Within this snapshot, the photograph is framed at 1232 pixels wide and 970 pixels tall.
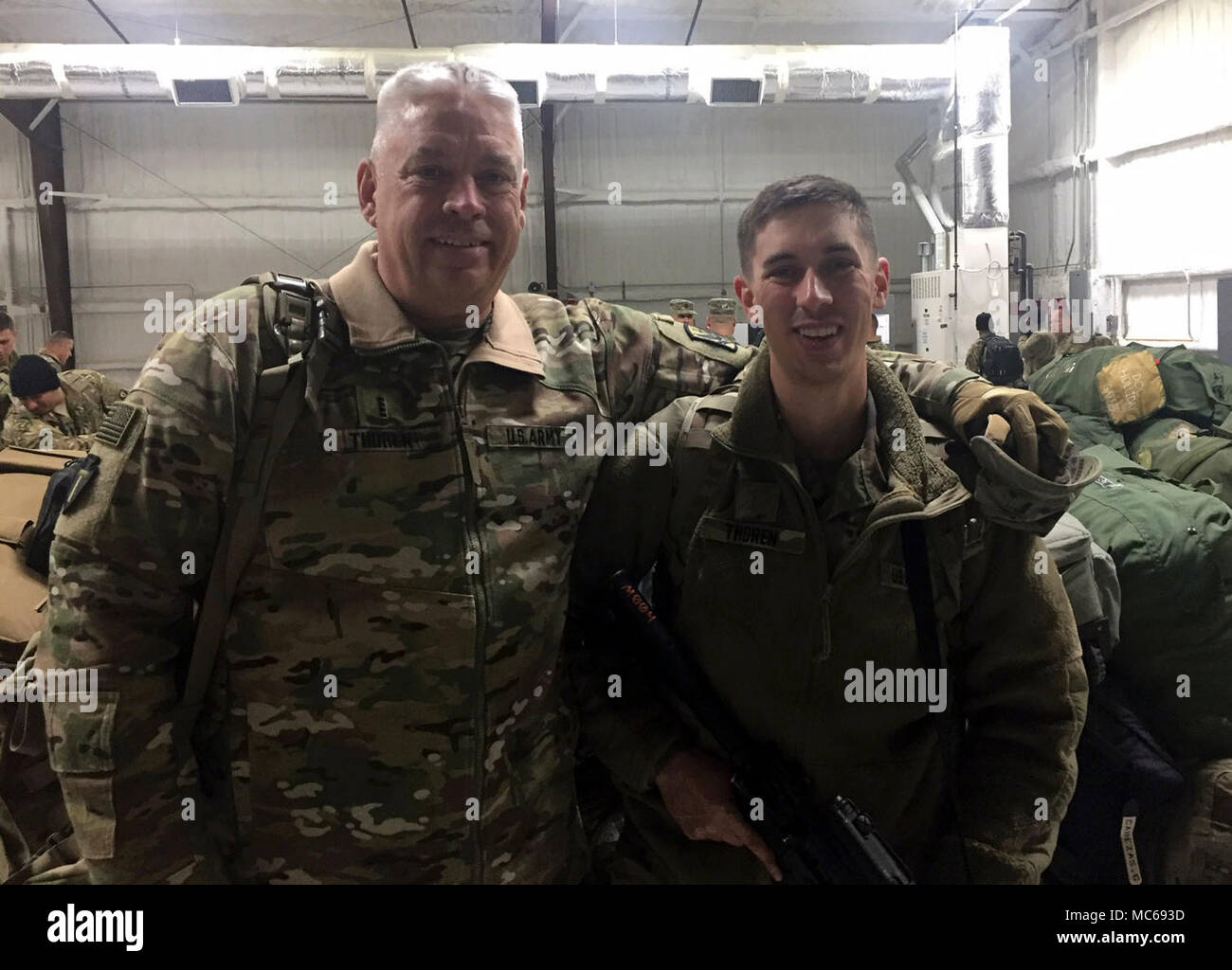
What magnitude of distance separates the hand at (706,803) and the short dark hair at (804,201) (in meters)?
0.89

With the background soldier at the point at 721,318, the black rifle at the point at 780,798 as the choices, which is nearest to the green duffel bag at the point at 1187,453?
the black rifle at the point at 780,798

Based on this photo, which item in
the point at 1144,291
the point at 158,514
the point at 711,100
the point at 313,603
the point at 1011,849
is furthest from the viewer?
the point at 1144,291

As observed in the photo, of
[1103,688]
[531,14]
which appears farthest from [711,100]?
[1103,688]

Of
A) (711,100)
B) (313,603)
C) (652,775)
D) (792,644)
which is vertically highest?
(711,100)

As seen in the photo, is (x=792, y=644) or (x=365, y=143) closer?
(x=792, y=644)

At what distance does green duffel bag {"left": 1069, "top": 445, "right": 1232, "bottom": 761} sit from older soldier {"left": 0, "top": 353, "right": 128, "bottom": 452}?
16.5 ft

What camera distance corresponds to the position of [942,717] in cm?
148

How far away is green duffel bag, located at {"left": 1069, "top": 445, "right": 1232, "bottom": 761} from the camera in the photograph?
2008mm

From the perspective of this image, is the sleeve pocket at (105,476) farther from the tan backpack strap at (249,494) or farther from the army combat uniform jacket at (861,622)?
the army combat uniform jacket at (861,622)

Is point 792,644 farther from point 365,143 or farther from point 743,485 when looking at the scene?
point 365,143

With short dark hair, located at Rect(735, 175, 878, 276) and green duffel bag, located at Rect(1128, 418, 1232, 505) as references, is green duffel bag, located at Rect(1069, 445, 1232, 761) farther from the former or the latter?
short dark hair, located at Rect(735, 175, 878, 276)

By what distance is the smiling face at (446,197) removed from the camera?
132 cm

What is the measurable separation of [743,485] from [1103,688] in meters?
1.30

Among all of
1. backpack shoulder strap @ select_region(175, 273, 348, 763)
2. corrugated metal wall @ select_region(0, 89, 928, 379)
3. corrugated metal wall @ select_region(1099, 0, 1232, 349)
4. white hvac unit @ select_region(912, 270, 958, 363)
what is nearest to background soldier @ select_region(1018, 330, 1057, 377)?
white hvac unit @ select_region(912, 270, 958, 363)
